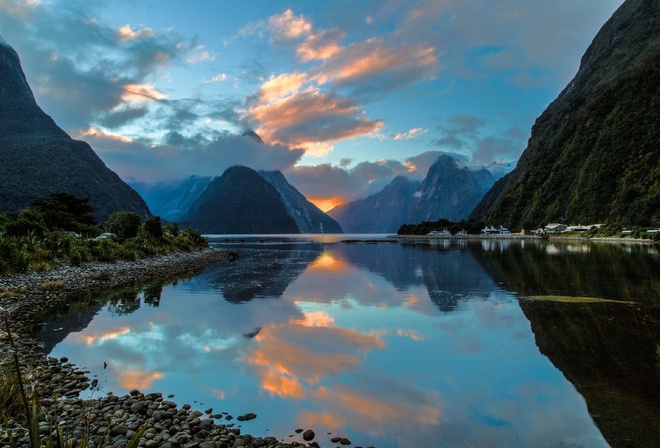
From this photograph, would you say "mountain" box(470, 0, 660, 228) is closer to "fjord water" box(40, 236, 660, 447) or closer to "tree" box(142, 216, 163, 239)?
"fjord water" box(40, 236, 660, 447)

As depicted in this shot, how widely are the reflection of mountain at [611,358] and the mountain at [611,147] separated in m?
105

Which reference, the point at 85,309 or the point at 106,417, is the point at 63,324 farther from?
the point at 106,417

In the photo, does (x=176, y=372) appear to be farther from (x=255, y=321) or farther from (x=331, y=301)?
(x=331, y=301)

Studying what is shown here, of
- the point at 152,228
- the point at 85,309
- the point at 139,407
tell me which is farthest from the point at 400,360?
the point at 152,228

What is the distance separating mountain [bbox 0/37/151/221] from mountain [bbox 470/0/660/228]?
173 m

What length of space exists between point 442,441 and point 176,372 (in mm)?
8835

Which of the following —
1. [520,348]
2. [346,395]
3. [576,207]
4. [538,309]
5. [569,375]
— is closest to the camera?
[346,395]

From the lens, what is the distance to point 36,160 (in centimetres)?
13462

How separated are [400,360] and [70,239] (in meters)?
42.2

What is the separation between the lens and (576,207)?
489ft

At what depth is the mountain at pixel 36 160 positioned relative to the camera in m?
117

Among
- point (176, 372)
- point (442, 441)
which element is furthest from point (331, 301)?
point (442, 441)

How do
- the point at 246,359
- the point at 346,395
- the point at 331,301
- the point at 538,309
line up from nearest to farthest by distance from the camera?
the point at 346,395 < the point at 246,359 < the point at 538,309 < the point at 331,301

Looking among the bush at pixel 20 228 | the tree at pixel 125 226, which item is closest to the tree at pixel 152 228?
the tree at pixel 125 226
